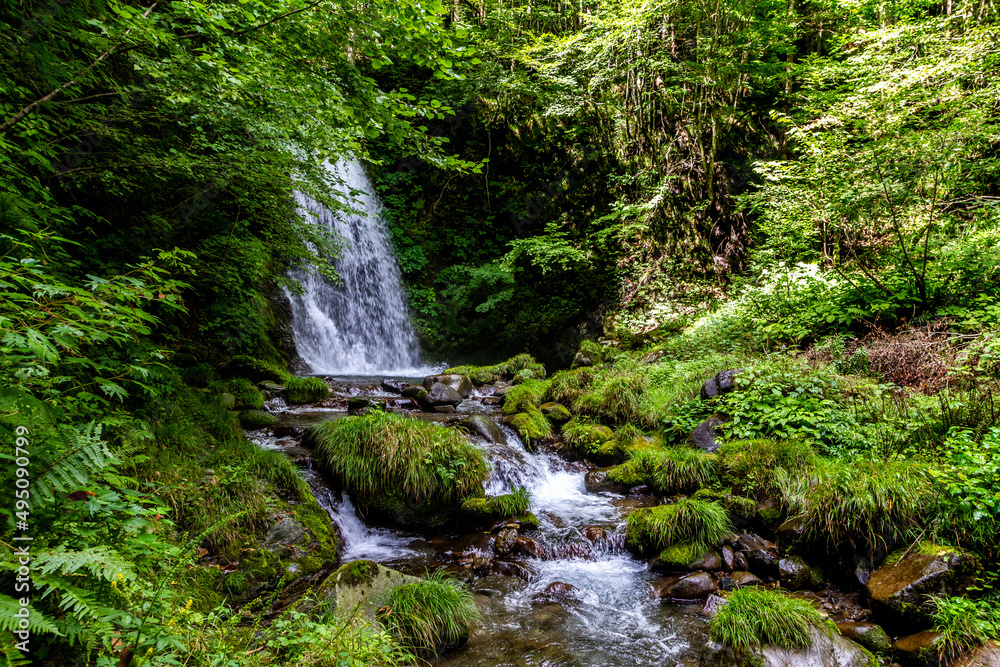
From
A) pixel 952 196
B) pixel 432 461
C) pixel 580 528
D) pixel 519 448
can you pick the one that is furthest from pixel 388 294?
pixel 952 196

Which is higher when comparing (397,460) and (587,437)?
(397,460)

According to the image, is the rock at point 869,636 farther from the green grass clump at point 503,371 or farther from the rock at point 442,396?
the green grass clump at point 503,371

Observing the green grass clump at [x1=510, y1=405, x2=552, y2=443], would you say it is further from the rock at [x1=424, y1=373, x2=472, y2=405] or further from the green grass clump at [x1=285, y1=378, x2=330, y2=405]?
the green grass clump at [x1=285, y1=378, x2=330, y2=405]

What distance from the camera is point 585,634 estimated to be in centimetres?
381

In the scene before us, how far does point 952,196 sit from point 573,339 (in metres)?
8.60

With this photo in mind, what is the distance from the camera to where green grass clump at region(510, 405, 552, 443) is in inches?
309

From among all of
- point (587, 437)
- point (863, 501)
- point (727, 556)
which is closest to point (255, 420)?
point (587, 437)

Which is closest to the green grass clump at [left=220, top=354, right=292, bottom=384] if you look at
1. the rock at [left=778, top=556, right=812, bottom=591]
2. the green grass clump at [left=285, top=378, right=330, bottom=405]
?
the green grass clump at [left=285, top=378, right=330, bottom=405]

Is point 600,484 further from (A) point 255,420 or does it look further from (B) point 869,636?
(A) point 255,420

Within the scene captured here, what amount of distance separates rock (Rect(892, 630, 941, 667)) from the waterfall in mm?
11779

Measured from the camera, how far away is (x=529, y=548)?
16.3ft

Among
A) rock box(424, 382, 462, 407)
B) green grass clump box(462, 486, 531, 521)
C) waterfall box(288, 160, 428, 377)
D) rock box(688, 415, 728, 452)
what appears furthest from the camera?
waterfall box(288, 160, 428, 377)

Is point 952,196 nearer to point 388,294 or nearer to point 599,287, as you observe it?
point 599,287

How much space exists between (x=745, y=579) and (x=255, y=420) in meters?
6.94
